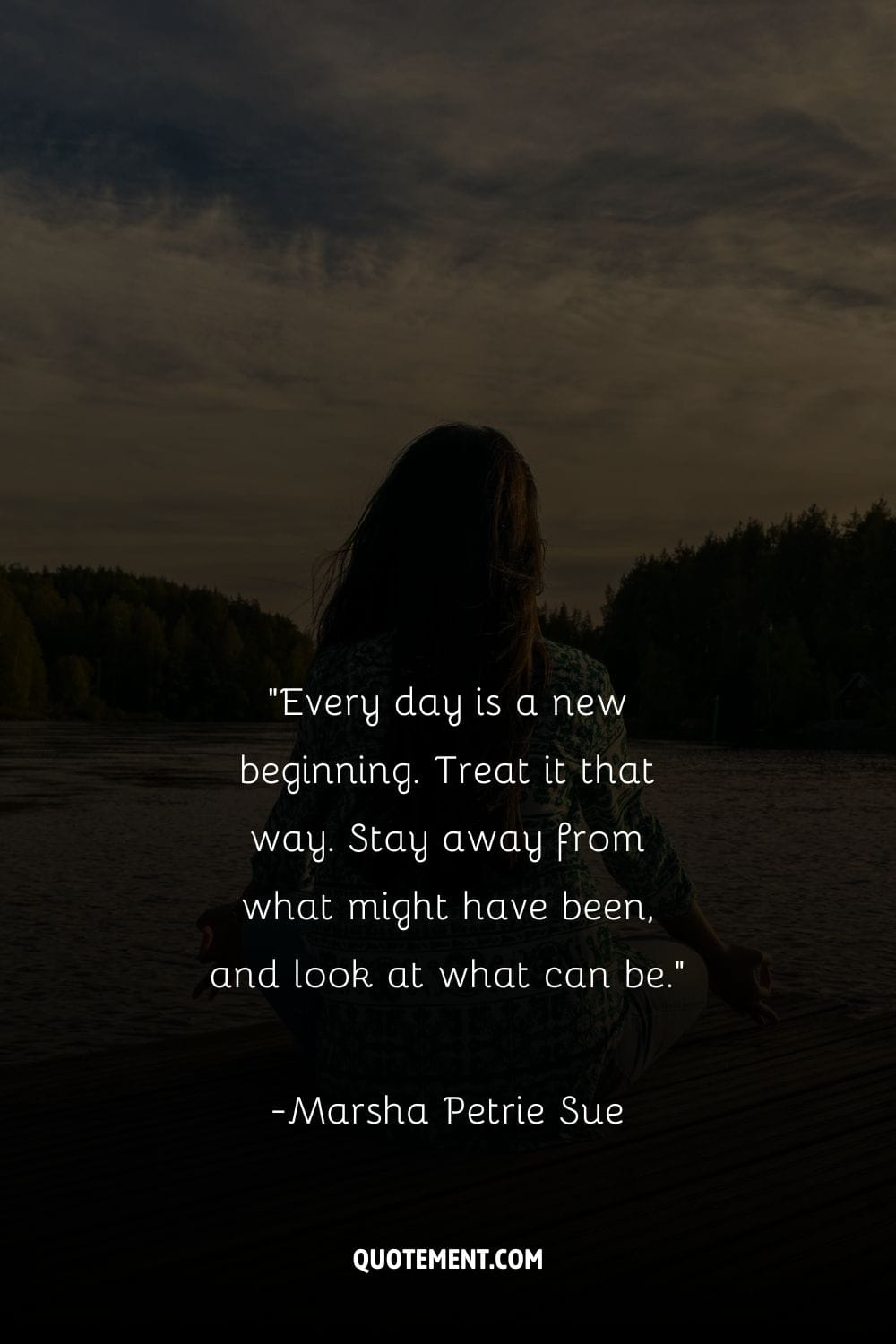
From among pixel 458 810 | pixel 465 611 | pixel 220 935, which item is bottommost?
pixel 220 935

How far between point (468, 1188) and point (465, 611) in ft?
4.05

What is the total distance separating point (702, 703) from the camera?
100 metres

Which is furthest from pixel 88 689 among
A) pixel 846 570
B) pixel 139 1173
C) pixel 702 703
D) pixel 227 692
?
pixel 139 1173

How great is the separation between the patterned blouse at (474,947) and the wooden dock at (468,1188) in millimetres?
210

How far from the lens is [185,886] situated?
40.0ft

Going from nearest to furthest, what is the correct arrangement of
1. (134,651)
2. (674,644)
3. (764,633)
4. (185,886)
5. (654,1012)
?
(654,1012) → (185,886) → (764,633) → (674,644) → (134,651)

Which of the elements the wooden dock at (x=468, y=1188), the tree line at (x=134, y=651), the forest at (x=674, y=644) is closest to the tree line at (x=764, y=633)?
the forest at (x=674, y=644)

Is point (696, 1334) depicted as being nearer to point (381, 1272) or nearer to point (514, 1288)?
point (514, 1288)

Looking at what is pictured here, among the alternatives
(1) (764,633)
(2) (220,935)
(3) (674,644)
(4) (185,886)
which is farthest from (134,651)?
(2) (220,935)

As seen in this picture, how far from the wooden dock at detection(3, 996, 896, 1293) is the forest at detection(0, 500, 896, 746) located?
69.2 m

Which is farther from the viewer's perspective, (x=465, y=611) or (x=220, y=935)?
(x=220, y=935)

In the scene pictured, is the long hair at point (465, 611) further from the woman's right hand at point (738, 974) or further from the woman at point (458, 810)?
the woman's right hand at point (738, 974)

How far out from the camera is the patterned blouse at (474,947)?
2.85 meters

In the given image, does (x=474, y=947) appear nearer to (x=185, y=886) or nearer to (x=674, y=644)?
(x=185, y=886)
